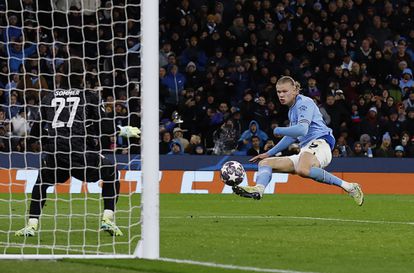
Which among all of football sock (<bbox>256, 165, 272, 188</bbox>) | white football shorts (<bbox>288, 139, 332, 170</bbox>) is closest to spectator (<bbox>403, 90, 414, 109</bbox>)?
white football shorts (<bbox>288, 139, 332, 170</bbox>)

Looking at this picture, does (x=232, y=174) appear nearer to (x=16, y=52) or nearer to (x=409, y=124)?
(x=16, y=52)

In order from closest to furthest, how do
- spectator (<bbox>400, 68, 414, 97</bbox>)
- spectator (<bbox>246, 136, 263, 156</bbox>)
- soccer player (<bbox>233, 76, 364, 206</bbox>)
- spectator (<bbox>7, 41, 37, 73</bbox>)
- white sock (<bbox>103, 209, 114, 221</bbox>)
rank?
white sock (<bbox>103, 209, 114, 221</bbox>)
soccer player (<bbox>233, 76, 364, 206</bbox>)
spectator (<bbox>7, 41, 37, 73</bbox>)
spectator (<bbox>246, 136, 263, 156</bbox>)
spectator (<bbox>400, 68, 414, 97</bbox>)

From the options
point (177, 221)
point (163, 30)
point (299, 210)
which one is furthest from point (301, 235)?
point (163, 30)

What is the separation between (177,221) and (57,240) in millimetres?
3184

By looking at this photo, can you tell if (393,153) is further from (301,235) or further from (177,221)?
(301,235)

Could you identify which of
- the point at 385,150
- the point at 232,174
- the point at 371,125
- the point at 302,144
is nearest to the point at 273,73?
the point at 371,125

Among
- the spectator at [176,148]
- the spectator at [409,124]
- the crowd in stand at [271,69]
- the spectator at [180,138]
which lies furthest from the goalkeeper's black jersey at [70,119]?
the spectator at [409,124]

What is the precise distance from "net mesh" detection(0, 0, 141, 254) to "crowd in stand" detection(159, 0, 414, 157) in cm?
173

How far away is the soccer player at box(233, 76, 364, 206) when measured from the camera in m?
13.9

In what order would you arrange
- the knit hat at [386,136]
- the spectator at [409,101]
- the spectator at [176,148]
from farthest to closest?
1. the spectator at [409,101]
2. the knit hat at [386,136]
3. the spectator at [176,148]

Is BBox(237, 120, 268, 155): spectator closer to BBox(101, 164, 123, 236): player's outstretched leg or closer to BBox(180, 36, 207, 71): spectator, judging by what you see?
BBox(180, 36, 207, 71): spectator

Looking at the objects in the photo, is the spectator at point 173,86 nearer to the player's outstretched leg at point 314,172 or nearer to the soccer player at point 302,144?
the soccer player at point 302,144

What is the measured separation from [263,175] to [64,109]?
10.1 feet

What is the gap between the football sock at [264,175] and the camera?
13.8 meters
